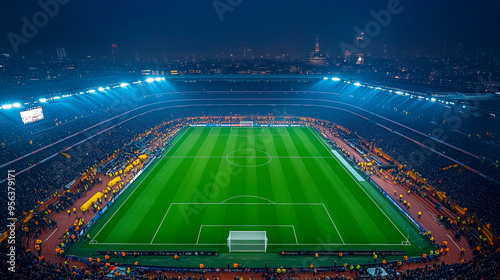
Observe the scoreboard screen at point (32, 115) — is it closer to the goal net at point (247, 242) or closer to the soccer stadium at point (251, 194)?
the soccer stadium at point (251, 194)

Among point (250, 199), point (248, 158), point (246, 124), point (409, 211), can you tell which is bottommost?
point (409, 211)

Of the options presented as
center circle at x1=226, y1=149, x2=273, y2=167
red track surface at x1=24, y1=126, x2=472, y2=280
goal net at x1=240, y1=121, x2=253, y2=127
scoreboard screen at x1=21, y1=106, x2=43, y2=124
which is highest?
scoreboard screen at x1=21, y1=106, x2=43, y2=124

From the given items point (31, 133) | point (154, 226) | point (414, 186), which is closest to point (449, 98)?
point (414, 186)

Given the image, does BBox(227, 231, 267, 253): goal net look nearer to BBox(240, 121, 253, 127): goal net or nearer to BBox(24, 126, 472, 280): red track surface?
BBox(24, 126, 472, 280): red track surface

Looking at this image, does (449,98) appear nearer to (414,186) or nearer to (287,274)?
(414,186)

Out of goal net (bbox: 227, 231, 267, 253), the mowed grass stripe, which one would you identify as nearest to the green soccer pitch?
the mowed grass stripe

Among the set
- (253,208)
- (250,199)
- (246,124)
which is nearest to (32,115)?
(250,199)

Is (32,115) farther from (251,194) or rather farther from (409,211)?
(409,211)
